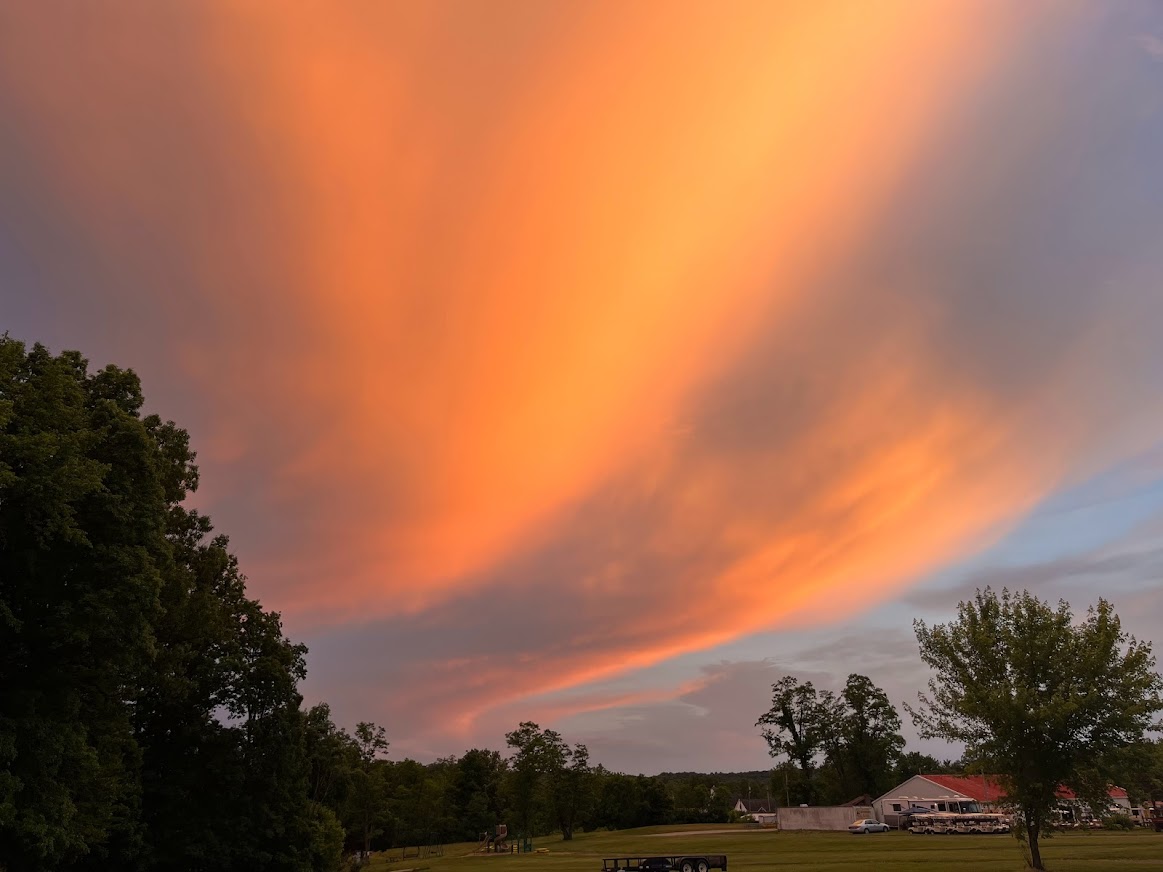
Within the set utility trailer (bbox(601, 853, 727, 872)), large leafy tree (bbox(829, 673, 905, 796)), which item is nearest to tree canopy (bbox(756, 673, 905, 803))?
large leafy tree (bbox(829, 673, 905, 796))

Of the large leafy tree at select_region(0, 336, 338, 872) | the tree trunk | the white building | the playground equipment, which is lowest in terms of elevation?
the playground equipment

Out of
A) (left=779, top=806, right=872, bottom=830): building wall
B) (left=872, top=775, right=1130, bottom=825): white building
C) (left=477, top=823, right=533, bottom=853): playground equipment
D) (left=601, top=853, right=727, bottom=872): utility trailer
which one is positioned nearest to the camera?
(left=601, top=853, right=727, bottom=872): utility trailer

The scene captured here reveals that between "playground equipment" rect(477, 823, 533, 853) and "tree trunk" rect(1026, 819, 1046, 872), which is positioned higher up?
"tree trunk" rect(1026, 819, 1046, 872)

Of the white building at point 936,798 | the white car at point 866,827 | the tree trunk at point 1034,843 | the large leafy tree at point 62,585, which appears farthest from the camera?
the white building at point 936,798

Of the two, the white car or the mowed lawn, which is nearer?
the mowed lawn

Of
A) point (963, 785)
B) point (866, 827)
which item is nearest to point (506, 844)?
point (866, 827)

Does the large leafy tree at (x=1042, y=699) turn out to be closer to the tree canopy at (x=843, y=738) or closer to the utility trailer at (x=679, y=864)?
the utility trailer at (x=679, y=864)

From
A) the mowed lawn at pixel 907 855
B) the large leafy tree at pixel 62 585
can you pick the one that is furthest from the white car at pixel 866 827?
the large leafy tree at pixel 62 585

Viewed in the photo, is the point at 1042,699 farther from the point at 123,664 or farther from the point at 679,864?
the point at 123,664

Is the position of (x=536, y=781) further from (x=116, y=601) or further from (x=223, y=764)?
(x=116, y=601)

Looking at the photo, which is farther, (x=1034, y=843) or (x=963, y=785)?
(x=963, y=785)

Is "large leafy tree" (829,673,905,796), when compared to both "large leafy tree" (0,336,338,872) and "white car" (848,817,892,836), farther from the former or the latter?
"large leafy tree" (0,336,338,872)

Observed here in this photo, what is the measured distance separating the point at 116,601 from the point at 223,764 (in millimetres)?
17745

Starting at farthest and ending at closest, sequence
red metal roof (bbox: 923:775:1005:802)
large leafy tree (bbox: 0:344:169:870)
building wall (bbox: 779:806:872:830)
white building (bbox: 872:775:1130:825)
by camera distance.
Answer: red metal roof (bbox: 923:775:1005:802) < white building (bbox: 872:775:1130:825) < building wall (bbox: 779:806:872:830) < large leafy tree (bbox: 0:344:169:870)
